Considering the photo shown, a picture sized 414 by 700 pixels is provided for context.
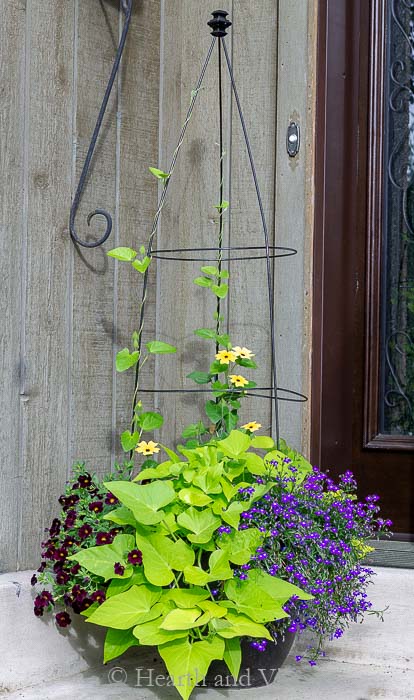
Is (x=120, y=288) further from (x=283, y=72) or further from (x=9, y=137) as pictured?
(x=283, y=72)

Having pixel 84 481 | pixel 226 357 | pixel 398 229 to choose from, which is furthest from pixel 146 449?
pixel 398 229

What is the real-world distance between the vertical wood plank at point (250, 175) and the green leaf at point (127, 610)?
77cm

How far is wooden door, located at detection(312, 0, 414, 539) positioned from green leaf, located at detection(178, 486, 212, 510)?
0.68 m

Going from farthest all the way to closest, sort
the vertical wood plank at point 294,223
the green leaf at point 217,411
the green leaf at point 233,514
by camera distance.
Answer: the vertical wood plank at point 294,223 → the green leaf at point 217,411 → the green leaf at point 233,514

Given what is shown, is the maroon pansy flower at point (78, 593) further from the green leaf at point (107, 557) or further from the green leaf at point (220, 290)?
the green leaf at point (220, 290)

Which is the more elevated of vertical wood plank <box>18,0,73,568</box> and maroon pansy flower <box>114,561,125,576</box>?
vertical wood plank <box>18,0,73,568</box>

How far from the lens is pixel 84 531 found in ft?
5.89

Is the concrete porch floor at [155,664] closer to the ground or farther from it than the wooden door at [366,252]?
closer to the ground

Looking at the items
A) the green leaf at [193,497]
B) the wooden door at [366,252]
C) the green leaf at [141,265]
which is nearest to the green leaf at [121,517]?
the green leaf at [193,497]

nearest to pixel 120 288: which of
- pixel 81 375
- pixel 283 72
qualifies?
pixel 81 375

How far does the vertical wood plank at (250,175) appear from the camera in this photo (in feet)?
7.63

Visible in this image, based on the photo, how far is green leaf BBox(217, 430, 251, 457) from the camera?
1779mm

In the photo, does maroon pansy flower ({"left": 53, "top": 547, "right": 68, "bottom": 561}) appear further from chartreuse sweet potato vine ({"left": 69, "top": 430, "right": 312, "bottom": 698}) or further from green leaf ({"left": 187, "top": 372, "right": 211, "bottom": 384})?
green leaf ({"left": 187, "top": 372, "right": 211, "bottom": 384})

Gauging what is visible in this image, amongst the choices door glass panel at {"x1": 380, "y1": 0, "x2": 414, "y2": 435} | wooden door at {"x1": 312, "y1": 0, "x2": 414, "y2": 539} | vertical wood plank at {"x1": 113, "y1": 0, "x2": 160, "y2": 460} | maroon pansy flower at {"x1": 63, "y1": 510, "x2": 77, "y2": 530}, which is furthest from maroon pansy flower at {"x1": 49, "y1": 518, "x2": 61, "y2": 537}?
door glass panel at {"x1": 380, "y1": 0, "x2": 414, "y2": 435}
